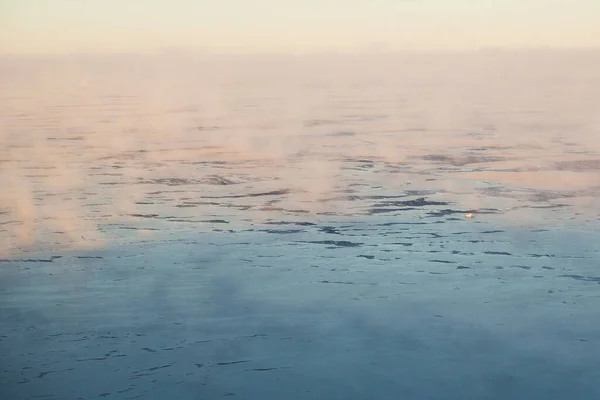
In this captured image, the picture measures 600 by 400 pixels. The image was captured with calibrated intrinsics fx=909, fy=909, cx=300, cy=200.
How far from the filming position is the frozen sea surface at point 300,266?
842cm

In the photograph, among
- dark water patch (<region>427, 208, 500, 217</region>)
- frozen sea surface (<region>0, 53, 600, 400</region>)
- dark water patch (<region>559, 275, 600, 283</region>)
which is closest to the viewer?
frozen sea surface (<region>0, 53, 600, 400</region>)

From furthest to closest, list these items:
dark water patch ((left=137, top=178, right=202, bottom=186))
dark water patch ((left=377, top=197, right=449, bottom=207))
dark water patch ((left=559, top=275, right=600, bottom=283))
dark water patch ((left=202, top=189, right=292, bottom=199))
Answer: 1. dark water patch ((left=137, top=178, right=202, bottom=186))
2. dark water patch ((left=202, top=189, right=292, bottom=199))
3. dark water patch ((left=377, top=197, right=449, bottom=207))
4. dark water patch ((left=559, top=275, right=600, bottom=283))

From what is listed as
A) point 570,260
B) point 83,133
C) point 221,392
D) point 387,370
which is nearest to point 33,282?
point 221,392

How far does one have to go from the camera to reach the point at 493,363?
A: 8.55m

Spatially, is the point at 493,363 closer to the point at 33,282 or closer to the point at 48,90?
the point at 33,282

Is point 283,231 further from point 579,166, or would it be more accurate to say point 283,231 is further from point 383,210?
point 579,166

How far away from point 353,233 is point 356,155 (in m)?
8.58

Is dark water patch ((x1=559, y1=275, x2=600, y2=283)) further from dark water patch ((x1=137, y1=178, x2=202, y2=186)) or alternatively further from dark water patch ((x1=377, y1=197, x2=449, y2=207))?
dark water patch ((x1=137, y1=178, x2=202, y2=186))

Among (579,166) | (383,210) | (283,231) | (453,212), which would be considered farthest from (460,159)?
(283,231)

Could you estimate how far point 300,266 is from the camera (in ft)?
38.5

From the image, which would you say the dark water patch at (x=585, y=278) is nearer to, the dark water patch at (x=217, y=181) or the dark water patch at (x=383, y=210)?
the dark water patch at (x=383, y=210)

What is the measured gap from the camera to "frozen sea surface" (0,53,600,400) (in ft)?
27.6

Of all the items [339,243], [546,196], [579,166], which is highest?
[339,243]

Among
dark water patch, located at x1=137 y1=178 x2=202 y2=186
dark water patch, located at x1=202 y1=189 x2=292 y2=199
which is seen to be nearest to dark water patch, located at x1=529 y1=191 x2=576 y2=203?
dark water patch, located at x1=202 y1=189 x2=292 y2=199
